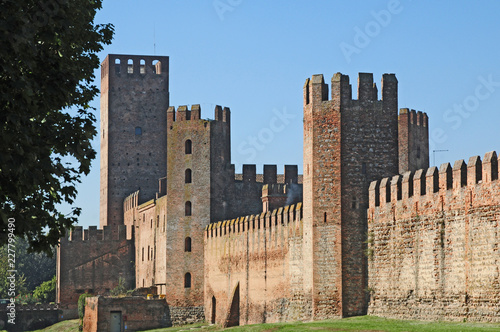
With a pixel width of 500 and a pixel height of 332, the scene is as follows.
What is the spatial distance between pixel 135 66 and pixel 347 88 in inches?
1562

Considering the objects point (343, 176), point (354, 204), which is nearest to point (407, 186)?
point (354, 204)

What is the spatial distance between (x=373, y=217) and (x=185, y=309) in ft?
67.4

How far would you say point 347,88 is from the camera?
111 feet

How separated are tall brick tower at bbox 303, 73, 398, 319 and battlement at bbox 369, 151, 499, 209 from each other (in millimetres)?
967

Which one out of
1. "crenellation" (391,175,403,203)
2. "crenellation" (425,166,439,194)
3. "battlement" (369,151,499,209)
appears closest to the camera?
"battlement" (369,151,499,209)

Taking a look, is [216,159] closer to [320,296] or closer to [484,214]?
[320,296]

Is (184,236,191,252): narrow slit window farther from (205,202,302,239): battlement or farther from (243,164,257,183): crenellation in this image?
(243,164,257,183): crenellation

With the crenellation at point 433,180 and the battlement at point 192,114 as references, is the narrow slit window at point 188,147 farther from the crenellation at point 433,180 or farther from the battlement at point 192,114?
the crenellation at point 433,180

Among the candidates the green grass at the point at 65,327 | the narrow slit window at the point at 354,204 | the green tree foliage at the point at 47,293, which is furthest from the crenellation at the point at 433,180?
the green tree foliage at the point at 47,293

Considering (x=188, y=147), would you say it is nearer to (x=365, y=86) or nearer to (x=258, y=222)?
(x=258, y=222)

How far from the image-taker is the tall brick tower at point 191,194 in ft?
168

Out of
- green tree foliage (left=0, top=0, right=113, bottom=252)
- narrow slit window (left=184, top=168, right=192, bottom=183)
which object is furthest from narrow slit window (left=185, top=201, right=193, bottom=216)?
green tree foliage (left=0, top=0, right=113, bottom=252)

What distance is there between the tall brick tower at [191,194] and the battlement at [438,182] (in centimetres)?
1987

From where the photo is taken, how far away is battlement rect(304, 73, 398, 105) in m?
33.9
